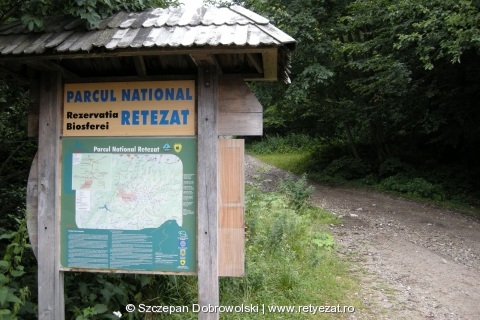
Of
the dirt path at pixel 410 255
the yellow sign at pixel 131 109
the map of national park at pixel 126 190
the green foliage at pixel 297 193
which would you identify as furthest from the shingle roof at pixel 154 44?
the green foliage at pixel 297 193

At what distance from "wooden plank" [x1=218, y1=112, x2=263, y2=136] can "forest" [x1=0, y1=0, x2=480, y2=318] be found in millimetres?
3492

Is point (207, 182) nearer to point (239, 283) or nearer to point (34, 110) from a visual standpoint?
point (34, 110)

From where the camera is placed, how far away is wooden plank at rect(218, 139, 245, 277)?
3242 millimetres

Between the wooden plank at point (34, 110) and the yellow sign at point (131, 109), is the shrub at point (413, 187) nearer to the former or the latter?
the yellow sign at point (131, 109)

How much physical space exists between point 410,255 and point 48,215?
5883 mm

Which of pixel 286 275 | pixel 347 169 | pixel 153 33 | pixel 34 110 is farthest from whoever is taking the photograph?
pixel 347 169

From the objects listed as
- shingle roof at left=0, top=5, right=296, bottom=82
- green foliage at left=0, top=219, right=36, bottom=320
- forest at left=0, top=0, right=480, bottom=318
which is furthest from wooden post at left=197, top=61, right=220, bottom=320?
forest at left=0, top=0, right=480, bottom=318

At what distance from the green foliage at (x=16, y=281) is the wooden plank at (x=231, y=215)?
1.50m

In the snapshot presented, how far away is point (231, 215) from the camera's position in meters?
3.25

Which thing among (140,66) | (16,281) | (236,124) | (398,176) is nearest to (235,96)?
(236,124)

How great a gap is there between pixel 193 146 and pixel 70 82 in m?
1.19

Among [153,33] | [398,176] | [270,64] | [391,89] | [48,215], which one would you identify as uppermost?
[391,89]

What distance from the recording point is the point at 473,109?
11.9 meters

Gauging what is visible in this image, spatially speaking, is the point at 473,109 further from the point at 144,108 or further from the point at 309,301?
the point at 144,108
